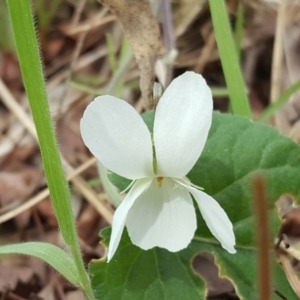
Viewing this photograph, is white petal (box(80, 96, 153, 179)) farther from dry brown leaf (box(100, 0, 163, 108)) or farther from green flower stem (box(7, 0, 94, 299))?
dry brown leaf (box(100, 0, 163, 108))

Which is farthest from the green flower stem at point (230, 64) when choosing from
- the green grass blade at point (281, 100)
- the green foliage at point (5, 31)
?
the green foliage at point (5, 31)

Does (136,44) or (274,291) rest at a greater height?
(136,44)

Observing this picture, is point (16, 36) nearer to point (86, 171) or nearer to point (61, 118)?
point (86, 171)

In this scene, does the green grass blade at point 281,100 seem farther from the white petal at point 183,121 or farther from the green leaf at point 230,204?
the white petal at point 183,121

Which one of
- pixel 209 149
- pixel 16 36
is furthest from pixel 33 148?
pixel 16 36

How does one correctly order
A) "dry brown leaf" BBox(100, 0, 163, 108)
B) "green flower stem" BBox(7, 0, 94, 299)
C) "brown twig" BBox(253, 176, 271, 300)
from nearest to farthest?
"brown twig" BBox(253, 176, 271, 300), "green flower stem" BBox(7, 0, 94, 299), "dry brown leaf" BBox(100, 0, 163, 108)

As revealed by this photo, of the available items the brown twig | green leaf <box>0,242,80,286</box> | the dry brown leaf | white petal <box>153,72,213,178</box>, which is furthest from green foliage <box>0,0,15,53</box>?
the brown twig
